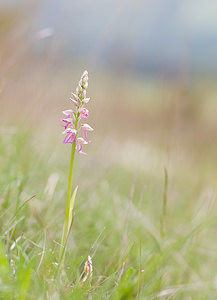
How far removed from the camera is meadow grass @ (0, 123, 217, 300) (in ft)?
4.68

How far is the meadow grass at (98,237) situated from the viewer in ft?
4.68

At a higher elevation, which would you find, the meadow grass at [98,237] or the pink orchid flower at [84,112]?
the pink orchid flower at [84,112]

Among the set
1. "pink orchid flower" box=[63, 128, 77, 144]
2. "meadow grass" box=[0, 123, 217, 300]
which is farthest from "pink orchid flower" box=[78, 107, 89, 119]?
"meadow grass" box=[0, 123, 217, 300]

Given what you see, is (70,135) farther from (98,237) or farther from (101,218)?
(101,218)

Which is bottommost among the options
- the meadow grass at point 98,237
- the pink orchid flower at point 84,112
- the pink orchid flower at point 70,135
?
the meadow grass at point 98,237

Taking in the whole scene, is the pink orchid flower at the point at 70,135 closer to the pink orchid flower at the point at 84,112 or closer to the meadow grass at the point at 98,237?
the pink orchid flower at the point at 84,112

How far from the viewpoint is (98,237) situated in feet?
4.91

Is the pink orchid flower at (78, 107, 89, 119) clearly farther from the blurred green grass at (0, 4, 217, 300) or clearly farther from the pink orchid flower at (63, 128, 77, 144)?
the blurred green grass at (0, 4, 217, 300)

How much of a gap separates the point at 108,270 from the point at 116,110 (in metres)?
3.46

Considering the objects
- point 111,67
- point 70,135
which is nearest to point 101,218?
point 70,135

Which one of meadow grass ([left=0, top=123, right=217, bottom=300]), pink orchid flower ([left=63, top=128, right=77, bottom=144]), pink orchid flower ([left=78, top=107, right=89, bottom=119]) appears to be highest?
pink orchid flower ([left=78, top=107, right=89, bottom=119])

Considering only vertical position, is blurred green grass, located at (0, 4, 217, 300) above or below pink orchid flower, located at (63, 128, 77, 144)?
below

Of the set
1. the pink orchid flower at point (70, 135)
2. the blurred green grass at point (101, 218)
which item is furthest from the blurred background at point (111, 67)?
the pink orchid flower at point (70, 135)

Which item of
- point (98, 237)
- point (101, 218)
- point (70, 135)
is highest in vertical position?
point (70, 135)
